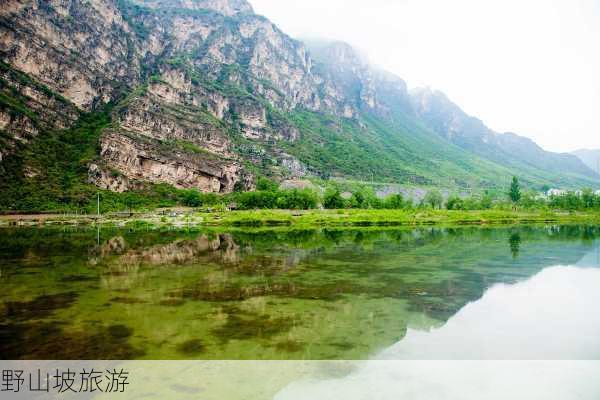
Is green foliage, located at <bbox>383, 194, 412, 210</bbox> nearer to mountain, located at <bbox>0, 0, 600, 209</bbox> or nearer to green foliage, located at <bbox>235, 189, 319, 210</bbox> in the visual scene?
green foliage, located at <bbox>235, 189, 319, 210</bbox>

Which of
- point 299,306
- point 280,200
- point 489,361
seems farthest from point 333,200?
point 489,361

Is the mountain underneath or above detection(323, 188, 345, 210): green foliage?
above

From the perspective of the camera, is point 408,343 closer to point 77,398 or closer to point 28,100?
point 77,398

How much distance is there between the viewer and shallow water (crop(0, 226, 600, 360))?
1296 centimetres

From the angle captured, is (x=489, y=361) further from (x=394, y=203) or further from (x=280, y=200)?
(x=394, y=203)

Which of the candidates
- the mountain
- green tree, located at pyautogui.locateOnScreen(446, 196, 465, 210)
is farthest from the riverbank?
green tree, located at pyautogui.locateOnScreen(446, 196, 465, 210)

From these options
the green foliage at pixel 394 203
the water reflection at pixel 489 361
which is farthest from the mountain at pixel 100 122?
the water reflection at pixel 489 361

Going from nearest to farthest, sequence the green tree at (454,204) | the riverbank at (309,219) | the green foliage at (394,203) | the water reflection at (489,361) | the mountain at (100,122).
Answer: the water reflection at (489,361) → the riverbank at (309,219) → the green foliage at (394,203) → the mountain at (100,122) → the green tree at (454,204)

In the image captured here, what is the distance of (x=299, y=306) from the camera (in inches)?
715

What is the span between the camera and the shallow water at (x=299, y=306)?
42.5ft

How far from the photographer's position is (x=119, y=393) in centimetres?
979

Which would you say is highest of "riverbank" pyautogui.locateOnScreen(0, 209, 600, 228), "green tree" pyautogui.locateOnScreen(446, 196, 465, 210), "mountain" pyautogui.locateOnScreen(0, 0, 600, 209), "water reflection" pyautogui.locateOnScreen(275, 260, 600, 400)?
"mountain" pyautogui.locateOnScreen(0, 0, 600, 209)

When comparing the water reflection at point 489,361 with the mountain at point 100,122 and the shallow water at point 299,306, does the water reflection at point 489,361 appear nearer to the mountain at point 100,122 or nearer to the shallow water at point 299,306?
the shallow water at point 299,306

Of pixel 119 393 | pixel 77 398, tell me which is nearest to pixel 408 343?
pixel 119 393
